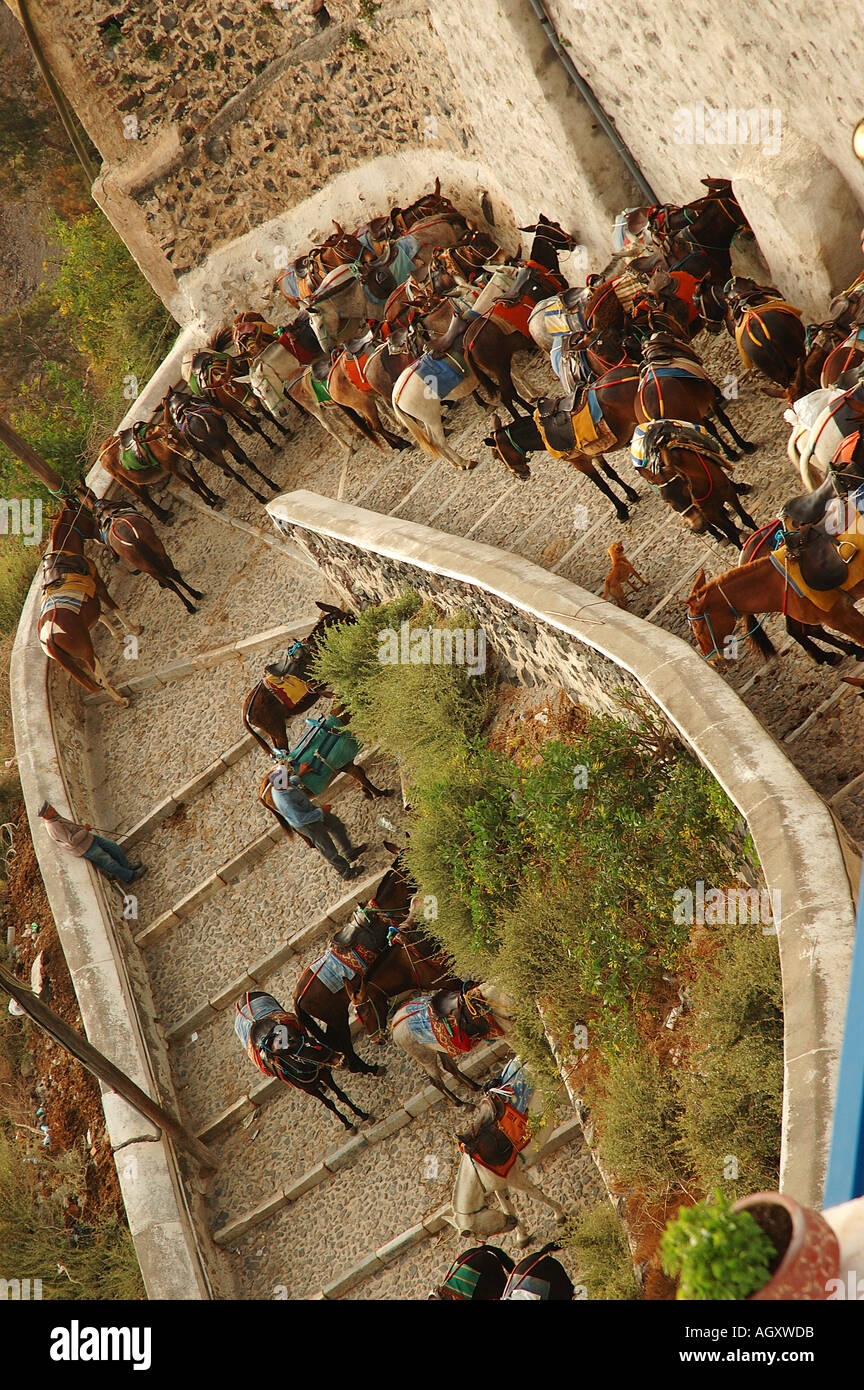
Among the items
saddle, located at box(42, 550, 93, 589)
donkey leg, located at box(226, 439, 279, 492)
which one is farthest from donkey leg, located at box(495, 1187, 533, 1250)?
donkey leg, located at box(226, 439, 279, 492)

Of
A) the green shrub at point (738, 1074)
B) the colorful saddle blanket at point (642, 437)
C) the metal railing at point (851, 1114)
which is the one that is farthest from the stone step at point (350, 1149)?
the metal railing at point (851, 1114)

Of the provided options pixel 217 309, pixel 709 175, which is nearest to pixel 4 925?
pixel 217 309

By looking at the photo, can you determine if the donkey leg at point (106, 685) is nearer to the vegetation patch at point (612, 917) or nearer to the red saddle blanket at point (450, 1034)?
the vegetation patch at point (612, 917)

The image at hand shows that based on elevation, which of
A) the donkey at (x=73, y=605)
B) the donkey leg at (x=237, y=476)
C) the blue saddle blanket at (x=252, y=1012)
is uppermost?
the donkey leg at (x=237, y=476)

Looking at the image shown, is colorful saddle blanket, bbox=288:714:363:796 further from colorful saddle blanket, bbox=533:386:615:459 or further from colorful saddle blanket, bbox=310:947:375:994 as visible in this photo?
colorful saddle blanket, bbox=533:386:615:459
